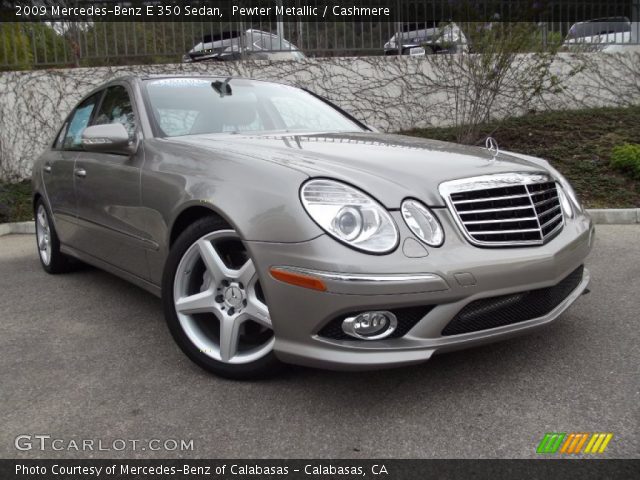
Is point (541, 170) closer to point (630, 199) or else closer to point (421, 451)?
point (421, 451)


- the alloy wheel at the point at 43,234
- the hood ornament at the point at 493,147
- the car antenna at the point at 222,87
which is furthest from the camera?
the alloy wheel at the point at 43,234

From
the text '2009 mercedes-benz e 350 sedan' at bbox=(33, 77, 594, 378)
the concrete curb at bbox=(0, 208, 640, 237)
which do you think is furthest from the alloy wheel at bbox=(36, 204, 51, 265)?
the concrete curb at bbox=(0, 208, 640, 237)

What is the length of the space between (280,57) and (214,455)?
340 inches

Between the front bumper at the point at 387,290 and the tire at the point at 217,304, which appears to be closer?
the front bumper at the point at 387,290

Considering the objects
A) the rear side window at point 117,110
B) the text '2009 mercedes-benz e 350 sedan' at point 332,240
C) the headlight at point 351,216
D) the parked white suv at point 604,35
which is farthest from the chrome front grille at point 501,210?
the parked white suv at point 604,35

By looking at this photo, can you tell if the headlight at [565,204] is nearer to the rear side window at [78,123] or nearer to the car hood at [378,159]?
the car hood at [378,159]

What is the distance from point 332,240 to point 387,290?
0.87ft

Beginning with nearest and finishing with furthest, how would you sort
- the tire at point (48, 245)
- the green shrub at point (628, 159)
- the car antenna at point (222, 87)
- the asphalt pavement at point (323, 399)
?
1. the asphalt pavement at point (323, 399)
2. the car antenna at point (222, 87)
3. the tire at point (48, 245)
4. the green shrub at point (628, 159)

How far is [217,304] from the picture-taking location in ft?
8.73

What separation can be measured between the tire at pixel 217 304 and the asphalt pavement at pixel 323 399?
115 mm

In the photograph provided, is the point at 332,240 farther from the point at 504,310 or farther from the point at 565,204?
the point at 565,204

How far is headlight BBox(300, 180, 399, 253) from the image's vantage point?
224cm

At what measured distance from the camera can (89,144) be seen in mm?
3410

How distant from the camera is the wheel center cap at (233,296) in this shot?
2584 mm
